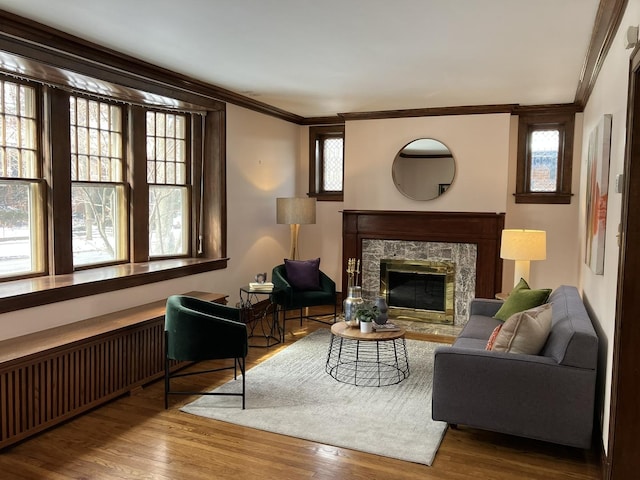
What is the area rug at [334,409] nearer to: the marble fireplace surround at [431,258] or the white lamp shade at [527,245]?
the white lamp shade at [527,245]

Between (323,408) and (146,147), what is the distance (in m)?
3.03

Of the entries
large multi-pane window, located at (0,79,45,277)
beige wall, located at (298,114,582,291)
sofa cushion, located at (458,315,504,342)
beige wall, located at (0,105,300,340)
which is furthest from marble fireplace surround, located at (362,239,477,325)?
large multi-pane window, located at (0,79,45,277)

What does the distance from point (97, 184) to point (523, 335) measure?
12.2 ft

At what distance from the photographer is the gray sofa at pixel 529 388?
9.94 feet

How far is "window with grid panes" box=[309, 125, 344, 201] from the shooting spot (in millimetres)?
7387

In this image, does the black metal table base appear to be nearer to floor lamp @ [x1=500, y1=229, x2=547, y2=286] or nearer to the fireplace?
the fireplace

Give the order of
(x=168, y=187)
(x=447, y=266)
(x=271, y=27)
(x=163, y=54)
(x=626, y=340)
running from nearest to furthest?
(x=626, y=340), (x=271, y=27), (x=163, y=54), (x=168, y=187), (x=447, y=266)

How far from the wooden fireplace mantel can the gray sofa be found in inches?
115

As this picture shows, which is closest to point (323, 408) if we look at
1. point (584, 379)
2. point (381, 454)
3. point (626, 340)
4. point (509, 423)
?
point (381, 454)

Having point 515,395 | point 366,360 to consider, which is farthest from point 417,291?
point 515,395

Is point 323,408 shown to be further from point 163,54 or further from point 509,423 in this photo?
point 163,54

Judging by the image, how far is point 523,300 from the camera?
14.3 ft

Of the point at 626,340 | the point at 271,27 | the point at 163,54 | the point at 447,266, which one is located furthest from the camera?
the point at 447,266

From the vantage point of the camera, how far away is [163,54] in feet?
14.1
